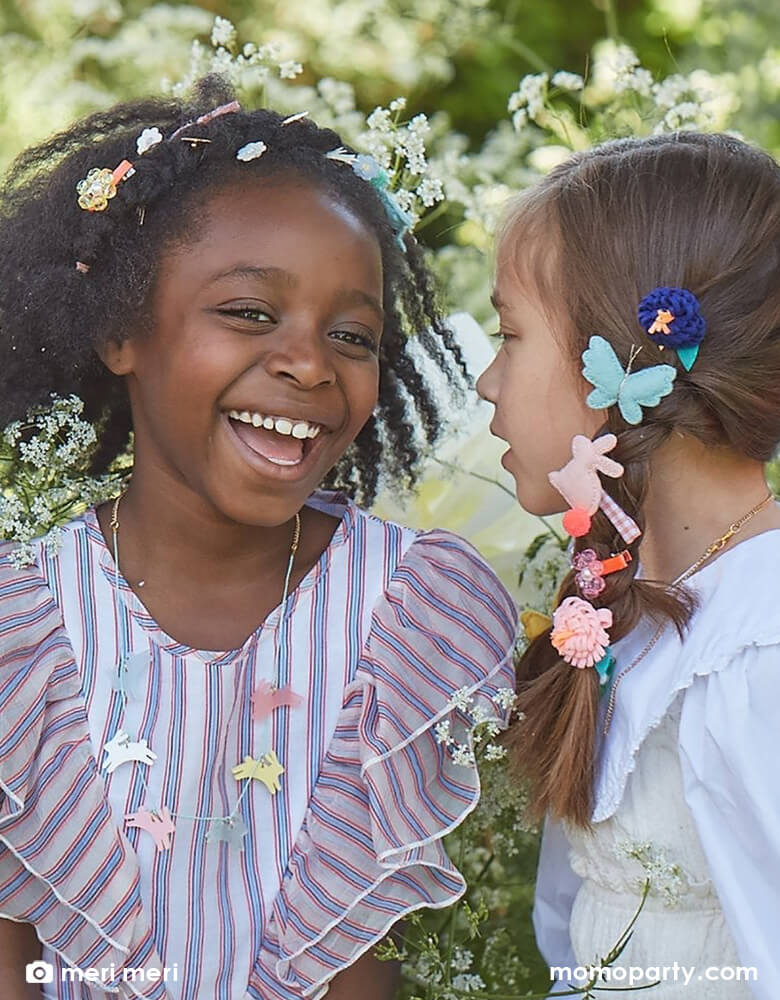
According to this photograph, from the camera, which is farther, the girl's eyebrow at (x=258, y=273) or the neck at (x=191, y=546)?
the neck at (x=191, y=546)

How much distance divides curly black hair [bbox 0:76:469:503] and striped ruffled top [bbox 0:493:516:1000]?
26 centimetres

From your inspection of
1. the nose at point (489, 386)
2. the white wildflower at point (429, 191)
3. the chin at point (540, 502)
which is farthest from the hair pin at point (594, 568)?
the white wildflower at point (429, 191)

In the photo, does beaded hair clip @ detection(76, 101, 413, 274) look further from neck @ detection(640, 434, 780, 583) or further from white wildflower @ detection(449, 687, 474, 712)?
white wildflower @ detection(449, 687, 474, 712)

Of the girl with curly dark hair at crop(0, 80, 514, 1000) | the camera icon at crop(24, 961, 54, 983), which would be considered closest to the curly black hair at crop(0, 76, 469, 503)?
the girl with curly dark hair at crop(0, 80, 514, 1000)

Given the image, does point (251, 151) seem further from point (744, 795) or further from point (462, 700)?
point (744, 795)

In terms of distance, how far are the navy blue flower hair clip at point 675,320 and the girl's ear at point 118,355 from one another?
0.64 m

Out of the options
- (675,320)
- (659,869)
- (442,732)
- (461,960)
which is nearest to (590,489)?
(675,320)

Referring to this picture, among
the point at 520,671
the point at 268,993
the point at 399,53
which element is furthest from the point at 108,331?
the point at 399,53

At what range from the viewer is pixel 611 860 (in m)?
1.81

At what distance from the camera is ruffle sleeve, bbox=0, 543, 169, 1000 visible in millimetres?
1688

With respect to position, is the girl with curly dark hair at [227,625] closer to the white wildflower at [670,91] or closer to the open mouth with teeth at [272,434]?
the open mouth with teeth at [272,434]

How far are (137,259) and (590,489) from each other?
62 cm

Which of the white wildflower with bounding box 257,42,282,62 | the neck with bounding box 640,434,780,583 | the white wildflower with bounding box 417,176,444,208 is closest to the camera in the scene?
the neck with bounding box 640,434,780,583

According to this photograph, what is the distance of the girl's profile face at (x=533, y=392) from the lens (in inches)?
72.1
